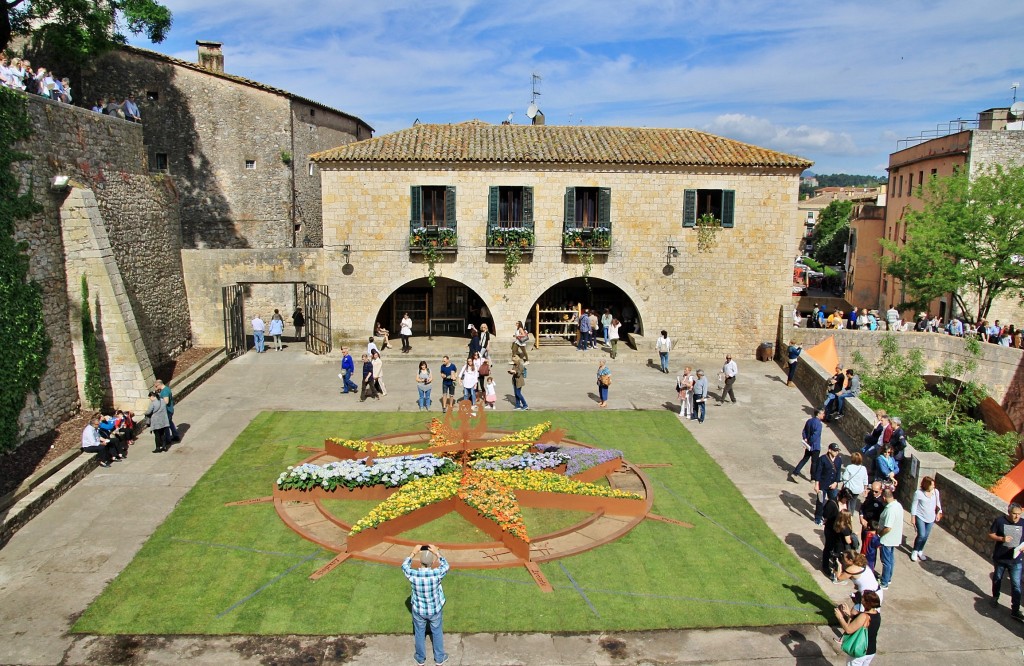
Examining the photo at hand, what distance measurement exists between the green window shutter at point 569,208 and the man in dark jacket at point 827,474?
46.7 feet

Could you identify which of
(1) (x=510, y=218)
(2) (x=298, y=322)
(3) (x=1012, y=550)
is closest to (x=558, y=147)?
(1) (x=510, y=218)

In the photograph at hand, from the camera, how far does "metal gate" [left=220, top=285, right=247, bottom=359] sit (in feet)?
87.0

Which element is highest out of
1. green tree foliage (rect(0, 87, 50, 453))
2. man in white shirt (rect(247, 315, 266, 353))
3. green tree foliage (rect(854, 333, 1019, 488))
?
green tree foliage (rect(0, 87, 50, 453))

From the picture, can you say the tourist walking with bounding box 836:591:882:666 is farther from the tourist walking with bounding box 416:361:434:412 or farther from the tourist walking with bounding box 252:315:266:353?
the tourist walking with bounding box 252:315:266:353

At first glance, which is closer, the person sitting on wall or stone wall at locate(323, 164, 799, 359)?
the person sitting on wall

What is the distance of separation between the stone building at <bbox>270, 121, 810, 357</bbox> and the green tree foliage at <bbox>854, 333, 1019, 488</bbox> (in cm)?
400

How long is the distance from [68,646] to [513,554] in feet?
20.6

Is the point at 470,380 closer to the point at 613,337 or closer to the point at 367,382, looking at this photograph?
the point at 367,382

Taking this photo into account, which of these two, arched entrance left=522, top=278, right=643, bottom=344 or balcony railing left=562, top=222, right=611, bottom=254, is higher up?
balcony railing left=562, top=222, right=611, bottom=254

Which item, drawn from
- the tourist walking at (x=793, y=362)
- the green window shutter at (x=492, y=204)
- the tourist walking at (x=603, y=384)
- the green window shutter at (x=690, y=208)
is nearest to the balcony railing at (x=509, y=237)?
the green window shutter at (x=492, y=204)

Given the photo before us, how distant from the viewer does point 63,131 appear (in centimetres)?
1942

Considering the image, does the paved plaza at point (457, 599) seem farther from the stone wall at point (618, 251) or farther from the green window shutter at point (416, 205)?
the green window shutter at point (416, 205)

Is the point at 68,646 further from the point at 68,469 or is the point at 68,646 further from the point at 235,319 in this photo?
the point at 235,319

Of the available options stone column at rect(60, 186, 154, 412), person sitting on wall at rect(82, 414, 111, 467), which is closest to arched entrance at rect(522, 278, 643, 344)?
stone column at rect(60, 186, 154, 412)
